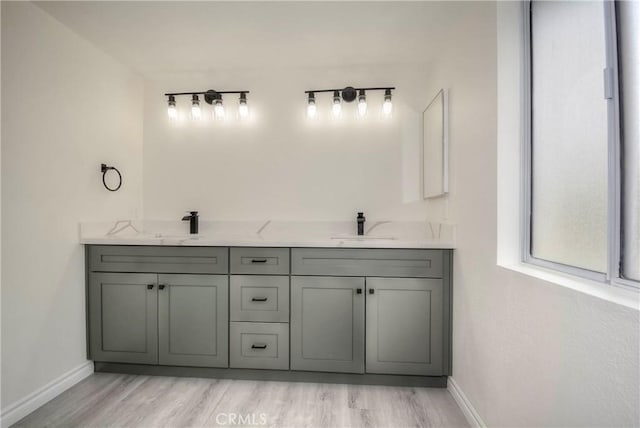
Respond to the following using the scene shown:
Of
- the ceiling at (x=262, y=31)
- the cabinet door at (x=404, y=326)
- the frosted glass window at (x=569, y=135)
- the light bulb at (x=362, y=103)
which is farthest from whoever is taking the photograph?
the light bulb at (x=362, y=103)

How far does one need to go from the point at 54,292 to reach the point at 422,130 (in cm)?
273

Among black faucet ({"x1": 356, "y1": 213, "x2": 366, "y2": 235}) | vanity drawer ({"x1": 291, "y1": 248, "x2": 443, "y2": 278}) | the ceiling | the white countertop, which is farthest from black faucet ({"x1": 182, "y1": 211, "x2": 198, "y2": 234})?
black faucet ({"x1": 356, "y1": 213, "x2": 366, "y2": 235})

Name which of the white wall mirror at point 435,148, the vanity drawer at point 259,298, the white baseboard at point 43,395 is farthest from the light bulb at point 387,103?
the white baseboard at point 43,395

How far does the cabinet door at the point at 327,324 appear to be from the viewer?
1.84 metres

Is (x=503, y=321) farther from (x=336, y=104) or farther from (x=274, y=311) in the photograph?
(x=336, y=104)

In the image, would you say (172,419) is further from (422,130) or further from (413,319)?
(422,130)

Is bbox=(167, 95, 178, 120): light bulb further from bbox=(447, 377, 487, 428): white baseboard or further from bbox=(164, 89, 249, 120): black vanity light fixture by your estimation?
bbox=(447, 377, 487, 428): white baseboard

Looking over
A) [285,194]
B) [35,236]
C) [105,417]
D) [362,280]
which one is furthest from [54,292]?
[362,280]

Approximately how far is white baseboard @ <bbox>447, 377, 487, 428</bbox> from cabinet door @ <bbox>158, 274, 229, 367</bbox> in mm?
1394

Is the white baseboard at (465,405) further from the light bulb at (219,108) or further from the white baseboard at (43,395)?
the light bulb at (219,108)

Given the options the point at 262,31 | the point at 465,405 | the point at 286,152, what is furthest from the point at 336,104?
the point at 465,405

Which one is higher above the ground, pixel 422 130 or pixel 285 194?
pixel 422 130

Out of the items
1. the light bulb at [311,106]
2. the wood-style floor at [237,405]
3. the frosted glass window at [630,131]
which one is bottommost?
the wood-style floor at [237,405]

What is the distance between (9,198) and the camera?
1.51m
